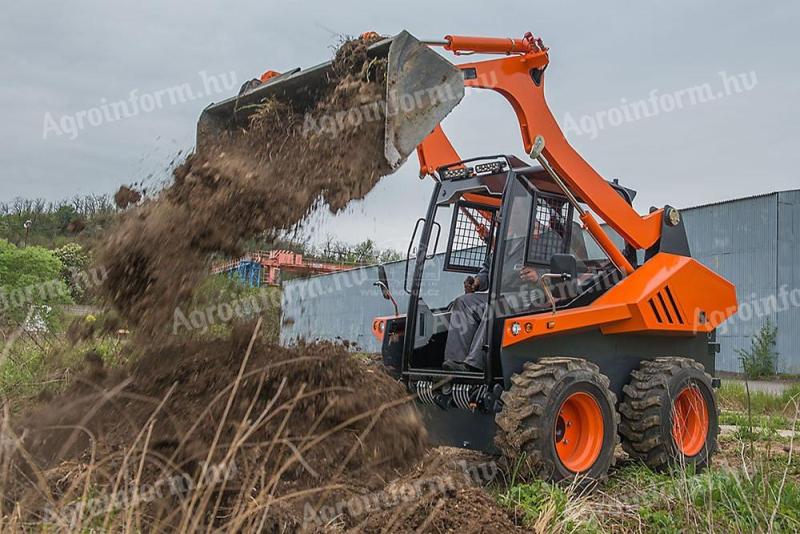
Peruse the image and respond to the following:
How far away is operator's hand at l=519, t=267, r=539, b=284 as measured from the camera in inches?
231

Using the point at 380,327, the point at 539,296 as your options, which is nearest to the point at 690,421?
the point at 539,296

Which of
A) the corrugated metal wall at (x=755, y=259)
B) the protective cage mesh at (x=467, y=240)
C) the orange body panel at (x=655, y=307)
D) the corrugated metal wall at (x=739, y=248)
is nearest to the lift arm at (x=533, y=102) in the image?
the orange body panel at (x=655, y=307)

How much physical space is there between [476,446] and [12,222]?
1086cm

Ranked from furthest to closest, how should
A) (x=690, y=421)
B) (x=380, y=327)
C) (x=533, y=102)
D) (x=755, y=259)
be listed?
(x=755, y=259) < (x=380, y=327) < (x=690, y=421) < (x=533, y=102)

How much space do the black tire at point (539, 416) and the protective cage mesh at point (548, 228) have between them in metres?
0.94

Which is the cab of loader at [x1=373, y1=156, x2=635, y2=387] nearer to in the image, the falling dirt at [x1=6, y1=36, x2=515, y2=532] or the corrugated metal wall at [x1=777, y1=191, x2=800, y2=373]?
the falling dirt at [x1=6, y1=36, x2=515, y2=532]

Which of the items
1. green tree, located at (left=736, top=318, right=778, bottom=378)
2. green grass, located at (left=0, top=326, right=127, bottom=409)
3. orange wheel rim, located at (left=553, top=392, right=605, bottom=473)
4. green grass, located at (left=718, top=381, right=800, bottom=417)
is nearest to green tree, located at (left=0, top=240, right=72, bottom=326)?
green grass, located at (left=0, top=326, right=127, bottom=409)

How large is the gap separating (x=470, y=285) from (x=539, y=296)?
670mm

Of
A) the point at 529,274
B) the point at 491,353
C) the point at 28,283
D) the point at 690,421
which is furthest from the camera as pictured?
the point at 28,283

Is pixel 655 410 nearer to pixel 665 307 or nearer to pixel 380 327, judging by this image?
pixel 665 307

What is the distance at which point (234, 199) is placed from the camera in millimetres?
4723

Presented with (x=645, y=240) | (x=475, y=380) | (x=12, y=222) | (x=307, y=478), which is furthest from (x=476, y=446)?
(x=12, y=222)

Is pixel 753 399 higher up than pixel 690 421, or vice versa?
pixel 690 421

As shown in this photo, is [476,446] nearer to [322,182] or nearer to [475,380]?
[475,380]
